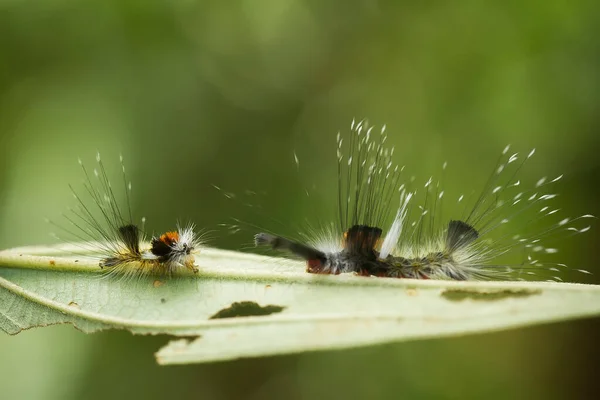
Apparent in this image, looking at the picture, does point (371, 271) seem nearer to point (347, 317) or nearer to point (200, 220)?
point (347, 317)

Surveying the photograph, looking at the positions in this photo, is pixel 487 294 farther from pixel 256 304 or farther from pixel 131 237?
pixel 131 237

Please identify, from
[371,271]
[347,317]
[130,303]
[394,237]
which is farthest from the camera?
[394,237]

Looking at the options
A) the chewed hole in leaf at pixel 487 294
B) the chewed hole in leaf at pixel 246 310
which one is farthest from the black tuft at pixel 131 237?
the chewed hole in leaf at pixel 487 294

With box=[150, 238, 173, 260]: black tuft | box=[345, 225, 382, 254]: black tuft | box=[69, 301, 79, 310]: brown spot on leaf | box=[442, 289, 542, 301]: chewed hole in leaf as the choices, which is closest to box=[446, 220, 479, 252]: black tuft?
box=[345, 225, 382, 254]: black tuft

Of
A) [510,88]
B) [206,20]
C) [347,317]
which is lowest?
[347,317]

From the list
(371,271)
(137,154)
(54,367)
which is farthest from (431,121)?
(54,367)

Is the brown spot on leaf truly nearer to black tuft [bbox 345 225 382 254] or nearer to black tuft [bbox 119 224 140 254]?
black tuft [bbox 119 224 140 254]
